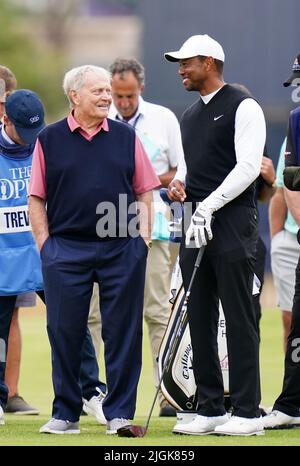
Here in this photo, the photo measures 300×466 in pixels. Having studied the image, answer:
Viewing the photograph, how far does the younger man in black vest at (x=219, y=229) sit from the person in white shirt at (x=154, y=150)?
2109 millimetres

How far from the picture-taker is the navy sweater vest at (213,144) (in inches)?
306

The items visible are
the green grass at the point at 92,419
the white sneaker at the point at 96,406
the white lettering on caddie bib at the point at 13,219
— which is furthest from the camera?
the white lettering on caddie bib at the point at 13,219

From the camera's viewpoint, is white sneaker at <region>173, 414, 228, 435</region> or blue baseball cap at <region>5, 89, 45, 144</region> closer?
white sneaker at <region>173, 414, 228, 435</region>

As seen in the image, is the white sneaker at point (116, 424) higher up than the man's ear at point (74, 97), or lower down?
lower down

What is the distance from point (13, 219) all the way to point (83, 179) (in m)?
1.24

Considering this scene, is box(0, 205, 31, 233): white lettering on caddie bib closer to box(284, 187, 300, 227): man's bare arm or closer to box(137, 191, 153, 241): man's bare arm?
box(137, 191, 153, 241): man's bare arm

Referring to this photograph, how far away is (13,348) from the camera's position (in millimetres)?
9711

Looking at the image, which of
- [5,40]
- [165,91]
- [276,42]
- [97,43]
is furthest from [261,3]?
[97,43]

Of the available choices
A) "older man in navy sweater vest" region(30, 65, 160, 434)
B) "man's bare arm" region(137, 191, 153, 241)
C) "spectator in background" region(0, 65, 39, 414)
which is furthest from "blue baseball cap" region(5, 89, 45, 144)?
"man's bare arm" region(137, 191, 153, 241)

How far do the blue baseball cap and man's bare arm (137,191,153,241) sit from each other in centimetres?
108

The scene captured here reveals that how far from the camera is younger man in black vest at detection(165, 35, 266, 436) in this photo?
7668 millimetres

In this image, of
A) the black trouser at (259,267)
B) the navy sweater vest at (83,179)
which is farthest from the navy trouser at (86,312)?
the black trouser at (259,267)

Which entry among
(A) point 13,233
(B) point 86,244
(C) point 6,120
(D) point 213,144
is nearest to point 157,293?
(A) point 13,233

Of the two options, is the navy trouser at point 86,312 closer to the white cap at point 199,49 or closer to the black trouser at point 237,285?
the black trouser at point 237,285
